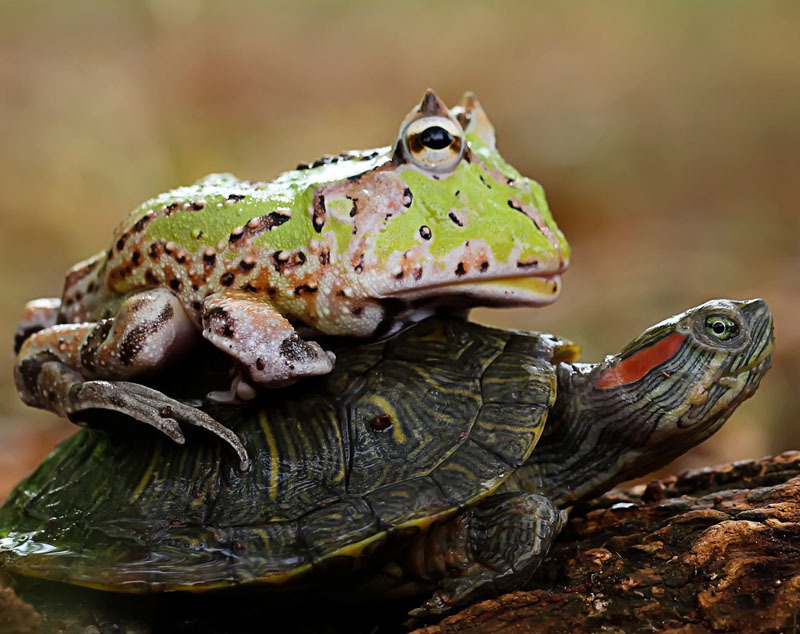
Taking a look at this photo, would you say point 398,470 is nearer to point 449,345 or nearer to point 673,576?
point 449,345

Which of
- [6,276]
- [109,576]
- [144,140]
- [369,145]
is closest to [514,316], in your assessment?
[369,145]

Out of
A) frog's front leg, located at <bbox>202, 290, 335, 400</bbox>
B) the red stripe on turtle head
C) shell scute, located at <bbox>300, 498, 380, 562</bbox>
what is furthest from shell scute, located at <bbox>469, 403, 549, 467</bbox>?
frog's front leg, located at <bbox>202, 290, 335, 400</bbox>

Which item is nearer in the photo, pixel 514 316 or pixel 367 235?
pixel 367 235

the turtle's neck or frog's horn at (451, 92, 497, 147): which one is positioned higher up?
frog's horn at (451, 92, 497, 147)

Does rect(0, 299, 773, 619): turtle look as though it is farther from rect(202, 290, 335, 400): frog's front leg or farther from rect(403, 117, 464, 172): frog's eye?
rect(403, 117, 464, 172): frog's eye

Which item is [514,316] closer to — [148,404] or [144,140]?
Answer: [144,140]

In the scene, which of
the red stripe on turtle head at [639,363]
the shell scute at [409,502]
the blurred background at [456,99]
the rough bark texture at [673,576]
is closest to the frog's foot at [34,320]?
the shell scute at [409,502]
